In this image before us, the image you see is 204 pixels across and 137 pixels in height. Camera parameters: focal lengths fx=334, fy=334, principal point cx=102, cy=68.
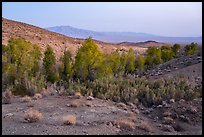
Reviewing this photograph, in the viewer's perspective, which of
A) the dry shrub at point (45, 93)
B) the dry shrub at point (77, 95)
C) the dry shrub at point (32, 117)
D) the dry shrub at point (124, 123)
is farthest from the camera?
the dry shrub at point (45, 93)

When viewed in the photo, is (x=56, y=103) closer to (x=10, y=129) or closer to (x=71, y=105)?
(x=71, y=105)

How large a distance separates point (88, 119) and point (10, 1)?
14.0 ft

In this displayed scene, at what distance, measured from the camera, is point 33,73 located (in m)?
20.0

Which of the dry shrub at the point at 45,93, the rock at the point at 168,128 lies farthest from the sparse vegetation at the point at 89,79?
the rock at the point at 168,128

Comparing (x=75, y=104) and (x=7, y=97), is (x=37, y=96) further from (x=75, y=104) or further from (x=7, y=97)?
(x=75, y=104)

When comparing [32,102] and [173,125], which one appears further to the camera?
[32,102]

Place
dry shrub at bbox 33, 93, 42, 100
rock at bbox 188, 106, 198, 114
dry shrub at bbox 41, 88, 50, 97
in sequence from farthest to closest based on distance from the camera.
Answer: dry shrub at bbox 41, 88, 50, 97 → dry shrub at bbox 33, 93, 42, 100 → rock at bbox 188, 106, 198, 114

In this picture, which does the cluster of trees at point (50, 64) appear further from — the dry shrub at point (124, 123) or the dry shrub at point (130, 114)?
the dry shrub at point (124, 123)

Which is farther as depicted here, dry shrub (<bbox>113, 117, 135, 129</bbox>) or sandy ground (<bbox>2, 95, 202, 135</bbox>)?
dry shrub (<bbox>113, 117, 135, 129</bbox>)

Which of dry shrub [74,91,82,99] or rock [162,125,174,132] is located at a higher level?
dry shrub [74,91,82,99]

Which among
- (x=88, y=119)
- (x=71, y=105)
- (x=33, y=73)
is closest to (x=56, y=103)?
(x=71, y=105)

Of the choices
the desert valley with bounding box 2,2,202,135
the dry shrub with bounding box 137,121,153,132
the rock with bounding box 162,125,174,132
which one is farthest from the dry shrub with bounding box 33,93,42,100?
the rock with bounding box 162,125,174,132

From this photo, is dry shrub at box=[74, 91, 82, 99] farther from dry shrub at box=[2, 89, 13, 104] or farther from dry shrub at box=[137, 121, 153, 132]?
dry shrub at box=[137, 121, 153, 132]

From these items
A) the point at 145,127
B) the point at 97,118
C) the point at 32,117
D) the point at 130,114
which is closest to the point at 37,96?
the point at 32,117
